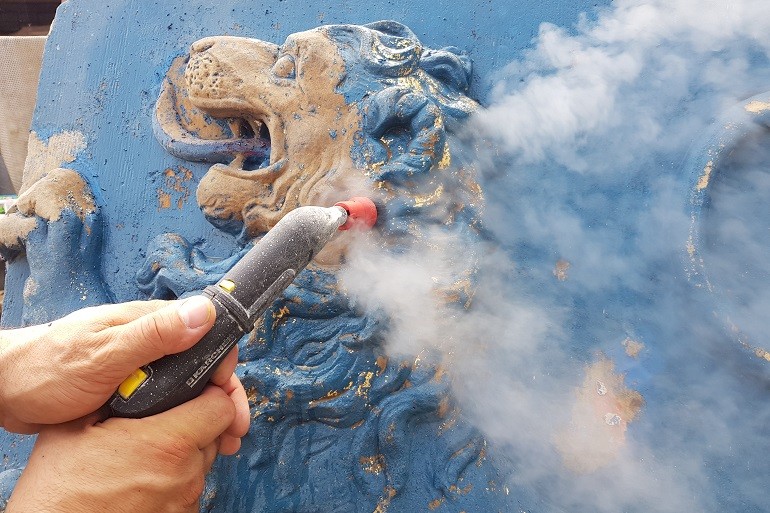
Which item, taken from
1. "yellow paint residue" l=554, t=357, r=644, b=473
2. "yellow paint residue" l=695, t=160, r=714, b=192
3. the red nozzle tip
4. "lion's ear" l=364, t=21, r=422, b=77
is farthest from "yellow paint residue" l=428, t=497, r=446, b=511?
"lion's ear" l=364, t=21, r=422, b=77

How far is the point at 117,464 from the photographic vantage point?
31.9 inches

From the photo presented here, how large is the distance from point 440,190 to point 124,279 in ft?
3.13

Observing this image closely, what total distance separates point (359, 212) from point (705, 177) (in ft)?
2.29

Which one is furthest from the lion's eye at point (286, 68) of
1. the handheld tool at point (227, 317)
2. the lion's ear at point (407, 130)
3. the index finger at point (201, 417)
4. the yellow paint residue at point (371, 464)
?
the yellow paint residue at point (371, 464)

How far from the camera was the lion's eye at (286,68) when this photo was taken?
1.34 meters

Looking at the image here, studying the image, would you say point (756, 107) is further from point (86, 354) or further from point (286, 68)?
point (86, 354)

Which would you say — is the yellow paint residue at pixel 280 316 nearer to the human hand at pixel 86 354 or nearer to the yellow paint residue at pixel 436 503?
the human hand at pixel 86 354

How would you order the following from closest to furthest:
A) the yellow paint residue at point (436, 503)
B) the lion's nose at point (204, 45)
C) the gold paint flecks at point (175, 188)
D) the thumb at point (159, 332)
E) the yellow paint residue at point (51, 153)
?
the thumb at point (159, 332) < the yellow paint residue at point (436, 503) < the lion's nose at point (204, 45) < the gold paint flecks at point (175, 188) < the yellow paint residue at point (51, 153)

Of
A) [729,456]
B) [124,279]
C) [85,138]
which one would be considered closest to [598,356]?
[729,456]

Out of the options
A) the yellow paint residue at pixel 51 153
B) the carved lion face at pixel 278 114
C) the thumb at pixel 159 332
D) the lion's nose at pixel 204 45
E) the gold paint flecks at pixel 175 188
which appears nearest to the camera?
the thumb at pixel 159 332

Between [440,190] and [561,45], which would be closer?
[440,190]

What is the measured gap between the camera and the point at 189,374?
84 centimetres

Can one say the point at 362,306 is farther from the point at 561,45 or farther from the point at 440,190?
the point at 561,45

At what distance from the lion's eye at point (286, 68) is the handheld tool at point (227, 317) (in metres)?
0.51
